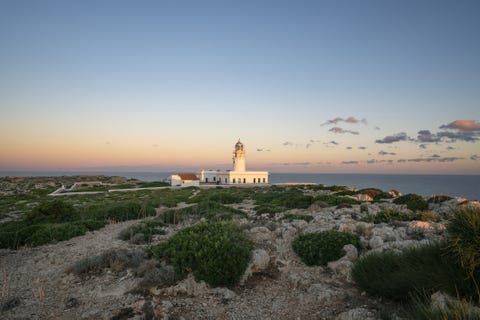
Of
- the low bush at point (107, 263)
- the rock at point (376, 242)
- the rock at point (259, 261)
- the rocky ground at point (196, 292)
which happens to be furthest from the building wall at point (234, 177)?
the rock at point (259, 261)

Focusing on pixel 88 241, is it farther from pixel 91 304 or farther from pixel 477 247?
pixel 477 247

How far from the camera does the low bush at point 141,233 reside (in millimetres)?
9242

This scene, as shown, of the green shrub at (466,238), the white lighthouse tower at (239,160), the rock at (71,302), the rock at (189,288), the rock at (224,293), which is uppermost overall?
the white lighthouse tower at (239,160)

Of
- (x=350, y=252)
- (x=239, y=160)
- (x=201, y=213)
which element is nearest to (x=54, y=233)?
(x=201, y=213)

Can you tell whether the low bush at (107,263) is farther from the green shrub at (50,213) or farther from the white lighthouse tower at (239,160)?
the white lighthouse tower at (239,160)

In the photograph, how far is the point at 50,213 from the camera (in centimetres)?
1373

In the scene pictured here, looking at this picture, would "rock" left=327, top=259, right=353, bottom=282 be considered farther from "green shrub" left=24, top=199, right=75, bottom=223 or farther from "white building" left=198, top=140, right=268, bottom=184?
"white building" left=198, top=140, right=268, bottom=184

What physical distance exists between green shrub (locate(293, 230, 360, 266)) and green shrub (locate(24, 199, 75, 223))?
39.1 feet

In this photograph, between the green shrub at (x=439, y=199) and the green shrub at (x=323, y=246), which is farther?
the green shrub at (x=439, y=199)

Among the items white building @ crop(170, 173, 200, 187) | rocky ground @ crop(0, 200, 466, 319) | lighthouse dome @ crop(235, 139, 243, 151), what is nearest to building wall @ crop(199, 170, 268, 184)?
lighthouse dome @ crop(235, 139, 243, 151)

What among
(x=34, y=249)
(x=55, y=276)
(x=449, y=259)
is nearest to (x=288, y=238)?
(x=449, y=259)

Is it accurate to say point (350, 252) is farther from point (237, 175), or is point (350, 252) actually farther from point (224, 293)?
point (237, 175)

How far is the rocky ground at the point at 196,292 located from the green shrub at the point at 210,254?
215 mm

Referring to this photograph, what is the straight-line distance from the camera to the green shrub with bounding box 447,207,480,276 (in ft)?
12.9
